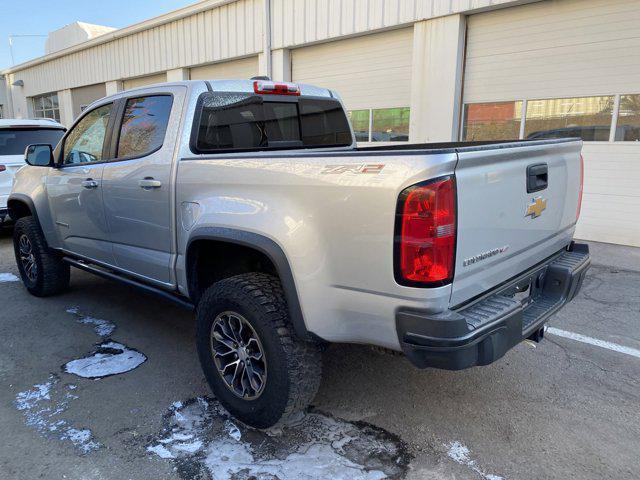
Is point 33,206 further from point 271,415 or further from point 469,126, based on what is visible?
point 469,126

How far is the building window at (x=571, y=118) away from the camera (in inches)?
280

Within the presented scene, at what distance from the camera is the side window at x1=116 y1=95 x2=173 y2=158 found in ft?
11.0

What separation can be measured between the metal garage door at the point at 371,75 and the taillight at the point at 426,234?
7535 mm

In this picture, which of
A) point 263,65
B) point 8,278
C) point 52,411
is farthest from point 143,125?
point 263,65

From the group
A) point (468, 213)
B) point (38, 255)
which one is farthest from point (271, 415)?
point (38, 255)

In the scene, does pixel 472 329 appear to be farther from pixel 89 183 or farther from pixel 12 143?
pixel 12 143

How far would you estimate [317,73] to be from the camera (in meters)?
10.6

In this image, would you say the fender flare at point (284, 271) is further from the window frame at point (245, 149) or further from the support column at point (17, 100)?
the support column at point (17, 100)

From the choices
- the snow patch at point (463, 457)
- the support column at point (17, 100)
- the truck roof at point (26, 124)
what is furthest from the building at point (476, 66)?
the support column at point (17, 100)

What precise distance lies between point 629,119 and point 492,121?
1989 millimetres

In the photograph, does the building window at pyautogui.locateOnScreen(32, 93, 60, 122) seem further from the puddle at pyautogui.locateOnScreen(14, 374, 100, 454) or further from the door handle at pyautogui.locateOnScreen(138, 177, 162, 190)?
the puddle at pyautogui.locateOnScreen(14, 374, 100, 454)

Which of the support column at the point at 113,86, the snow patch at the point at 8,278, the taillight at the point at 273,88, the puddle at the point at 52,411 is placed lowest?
the snow patch at the point at 8,278

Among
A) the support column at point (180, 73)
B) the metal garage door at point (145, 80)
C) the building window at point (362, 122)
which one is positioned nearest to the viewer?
the building window at point (362, 122)

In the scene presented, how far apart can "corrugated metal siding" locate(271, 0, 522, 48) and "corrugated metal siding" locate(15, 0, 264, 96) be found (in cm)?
84
